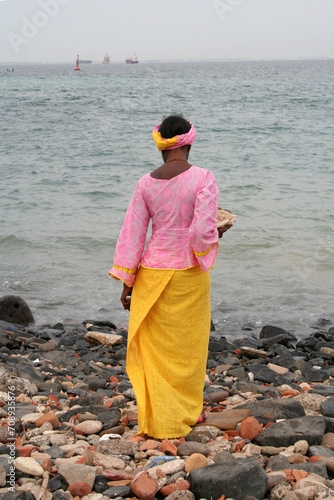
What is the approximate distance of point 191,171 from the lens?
10.8ft

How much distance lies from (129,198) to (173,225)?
11384 millimetres

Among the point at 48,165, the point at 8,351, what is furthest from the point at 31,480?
the point at 48,165

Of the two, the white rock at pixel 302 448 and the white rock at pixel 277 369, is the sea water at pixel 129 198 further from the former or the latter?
the white rock at pixel 302 448

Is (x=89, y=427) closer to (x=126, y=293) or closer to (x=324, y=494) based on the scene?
(x=126, y=293)

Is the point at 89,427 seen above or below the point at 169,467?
below

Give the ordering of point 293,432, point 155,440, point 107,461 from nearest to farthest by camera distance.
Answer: point 107,461
point 293,432
point 155,440

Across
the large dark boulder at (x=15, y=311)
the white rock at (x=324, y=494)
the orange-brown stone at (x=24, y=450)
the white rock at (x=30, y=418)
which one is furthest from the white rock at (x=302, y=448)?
the large dark boulder at (x=15, y=311)

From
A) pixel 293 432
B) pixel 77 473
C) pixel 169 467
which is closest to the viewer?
pixel 77 473

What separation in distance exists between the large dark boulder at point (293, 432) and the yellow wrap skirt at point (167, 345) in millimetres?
491

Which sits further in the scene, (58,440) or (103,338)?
(103,338)

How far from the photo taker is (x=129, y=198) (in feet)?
48.0

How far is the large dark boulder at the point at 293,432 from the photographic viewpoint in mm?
3125

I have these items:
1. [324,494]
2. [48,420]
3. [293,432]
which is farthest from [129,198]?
[324,494]

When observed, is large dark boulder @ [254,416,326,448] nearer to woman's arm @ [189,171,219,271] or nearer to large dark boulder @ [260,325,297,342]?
woman's arm @ [189,171,219,271]
